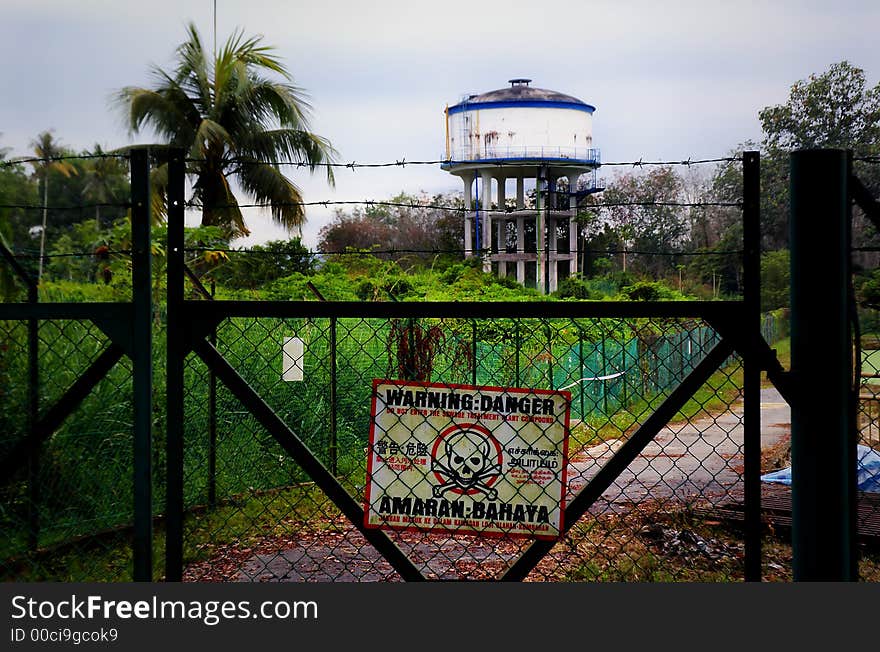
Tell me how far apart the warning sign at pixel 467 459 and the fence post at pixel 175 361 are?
688 millimetres

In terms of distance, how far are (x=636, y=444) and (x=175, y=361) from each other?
163cm

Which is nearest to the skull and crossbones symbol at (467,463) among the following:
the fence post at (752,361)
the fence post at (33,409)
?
the fence post at (752,361)

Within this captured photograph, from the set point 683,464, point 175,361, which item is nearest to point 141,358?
point 175,361

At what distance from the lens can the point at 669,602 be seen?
2838 mm

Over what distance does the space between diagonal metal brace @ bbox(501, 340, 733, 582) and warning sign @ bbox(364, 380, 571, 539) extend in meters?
0.07

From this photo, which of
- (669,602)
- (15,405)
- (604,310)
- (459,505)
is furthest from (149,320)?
(15,405)

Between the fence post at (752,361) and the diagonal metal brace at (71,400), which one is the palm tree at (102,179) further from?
the fence post at (752,361)

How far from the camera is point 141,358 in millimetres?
3367

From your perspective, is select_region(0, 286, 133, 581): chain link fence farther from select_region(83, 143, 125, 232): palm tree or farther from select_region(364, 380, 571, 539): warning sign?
select_region(83, 143, 125, 232): palm tree

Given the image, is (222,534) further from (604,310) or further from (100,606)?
(604,310)

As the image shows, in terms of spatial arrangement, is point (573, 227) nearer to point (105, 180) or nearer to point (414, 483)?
point (105, 180)

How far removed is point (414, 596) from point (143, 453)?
1.16m

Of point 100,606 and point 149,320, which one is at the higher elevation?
point 149,320

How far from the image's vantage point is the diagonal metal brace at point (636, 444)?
314cm
